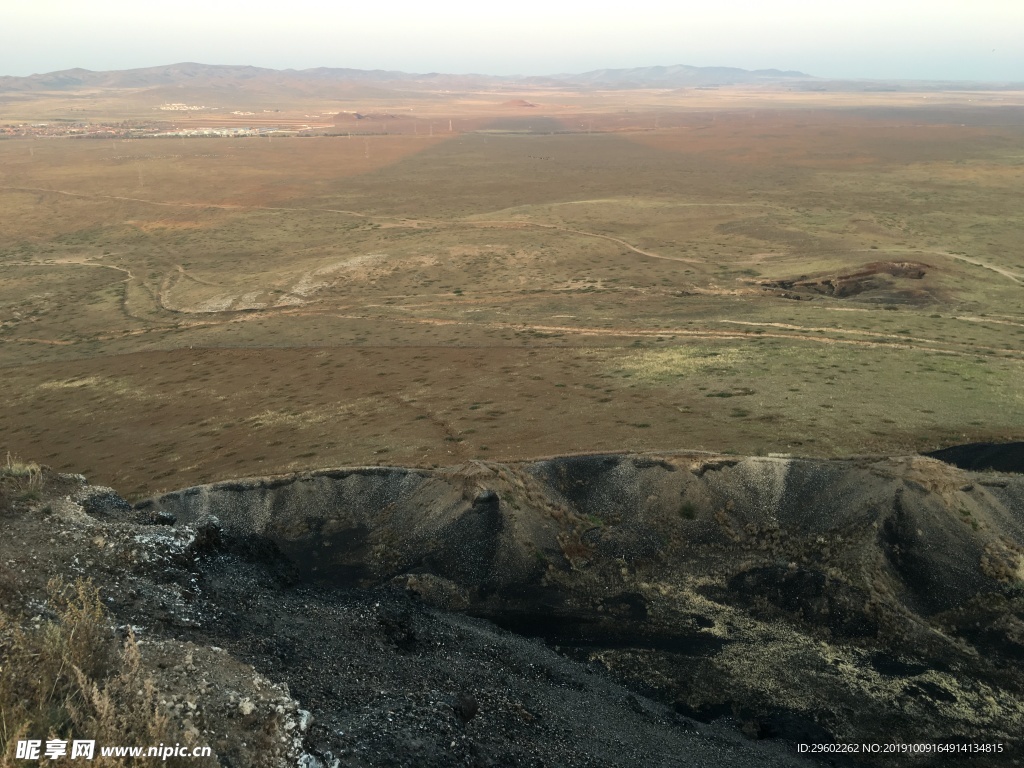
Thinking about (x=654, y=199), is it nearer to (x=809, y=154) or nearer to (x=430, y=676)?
(x=809, y=154)

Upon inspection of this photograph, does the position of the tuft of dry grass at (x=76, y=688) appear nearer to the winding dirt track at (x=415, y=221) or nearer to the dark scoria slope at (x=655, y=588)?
the dark scoria slope at (x=655, y=588)

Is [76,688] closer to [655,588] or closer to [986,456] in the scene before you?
[655,588]

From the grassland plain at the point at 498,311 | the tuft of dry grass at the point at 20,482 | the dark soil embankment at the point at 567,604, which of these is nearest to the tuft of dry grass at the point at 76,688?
the dark soil embankment at the point at 567,604

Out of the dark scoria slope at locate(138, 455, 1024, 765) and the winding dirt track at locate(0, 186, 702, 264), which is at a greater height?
the winding dirt track at locate(0, 186, 702, 264)

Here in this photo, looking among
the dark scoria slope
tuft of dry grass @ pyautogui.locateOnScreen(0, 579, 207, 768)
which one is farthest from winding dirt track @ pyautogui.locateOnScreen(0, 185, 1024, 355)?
tuft of dry grass @ pyautogui.locateOnScreen(0, 579, 207, 768)

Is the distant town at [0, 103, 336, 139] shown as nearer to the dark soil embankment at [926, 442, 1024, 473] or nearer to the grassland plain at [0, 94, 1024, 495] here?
Answer: the grassland plain at [0, 94, 1024, 495]

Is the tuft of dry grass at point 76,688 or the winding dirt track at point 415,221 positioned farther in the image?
the winding dirt track at point 415,221
